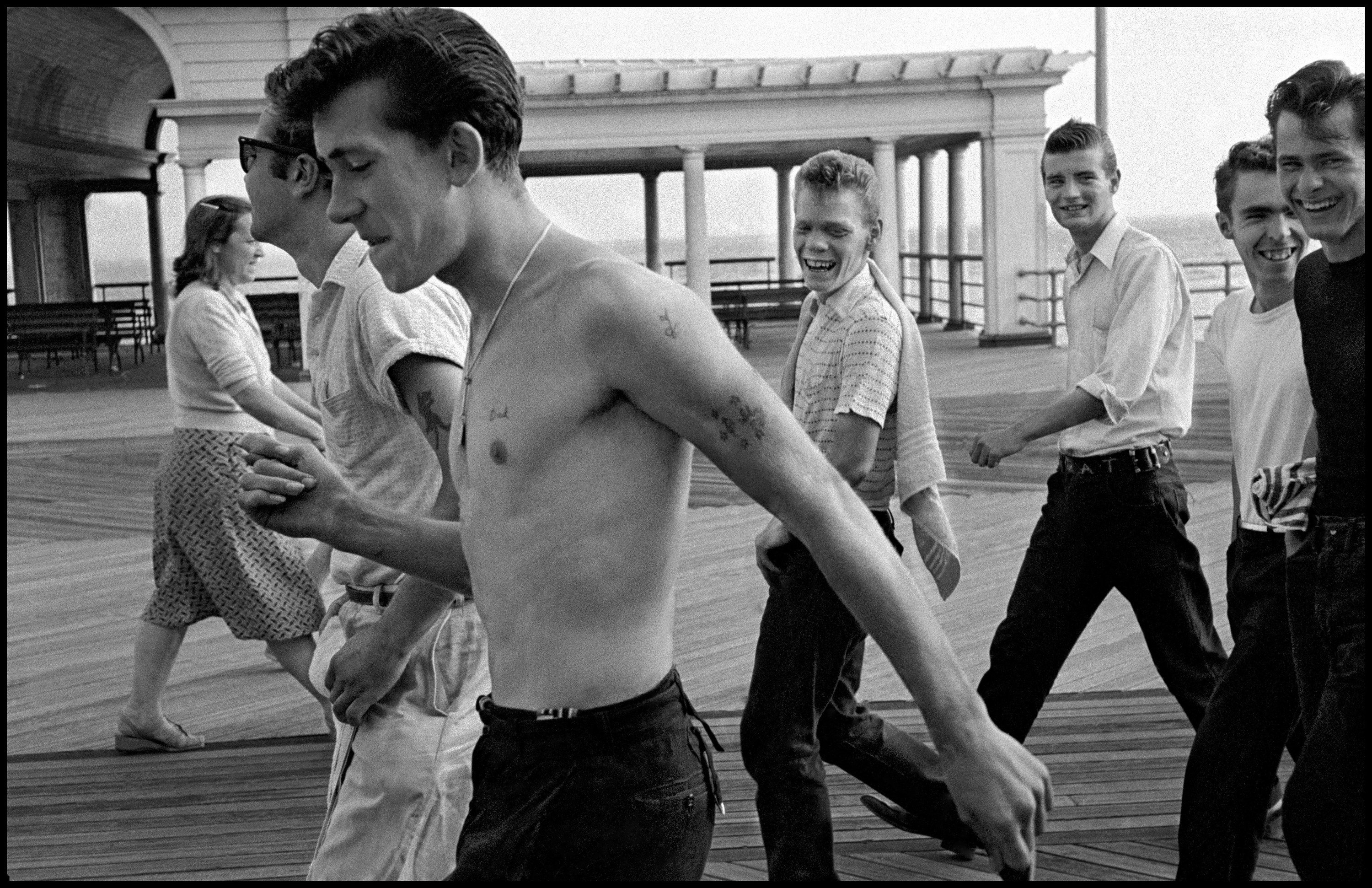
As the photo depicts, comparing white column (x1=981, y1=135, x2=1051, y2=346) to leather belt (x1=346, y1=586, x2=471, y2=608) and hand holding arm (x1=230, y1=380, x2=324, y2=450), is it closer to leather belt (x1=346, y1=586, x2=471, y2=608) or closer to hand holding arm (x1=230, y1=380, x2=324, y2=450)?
hand holding arm (x1=230, y1=380, x2=324, y2=450)

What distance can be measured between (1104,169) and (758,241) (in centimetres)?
10359

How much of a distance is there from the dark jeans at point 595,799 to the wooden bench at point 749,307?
1976 cm

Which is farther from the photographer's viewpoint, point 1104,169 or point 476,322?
point 1104,169

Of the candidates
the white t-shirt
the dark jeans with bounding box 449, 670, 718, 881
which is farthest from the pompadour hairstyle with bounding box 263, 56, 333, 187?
the white t-shirt

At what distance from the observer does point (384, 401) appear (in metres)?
2.50

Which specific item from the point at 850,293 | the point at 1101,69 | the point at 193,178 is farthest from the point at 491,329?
the point at 193,178

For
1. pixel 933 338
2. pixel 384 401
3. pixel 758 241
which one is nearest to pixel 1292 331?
pixel 384 401

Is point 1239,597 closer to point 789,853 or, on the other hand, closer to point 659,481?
point 789,853

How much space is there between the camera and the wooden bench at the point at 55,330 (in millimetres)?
21656

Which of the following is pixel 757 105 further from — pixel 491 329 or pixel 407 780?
pixel 491 329

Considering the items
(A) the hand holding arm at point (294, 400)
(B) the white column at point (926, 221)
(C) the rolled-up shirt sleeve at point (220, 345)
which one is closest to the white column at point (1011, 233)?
(B) the white column at point (926, 221)

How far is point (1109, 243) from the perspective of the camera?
4.03 m

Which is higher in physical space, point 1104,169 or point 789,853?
point 1104,169

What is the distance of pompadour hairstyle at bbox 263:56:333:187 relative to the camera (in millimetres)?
2443
